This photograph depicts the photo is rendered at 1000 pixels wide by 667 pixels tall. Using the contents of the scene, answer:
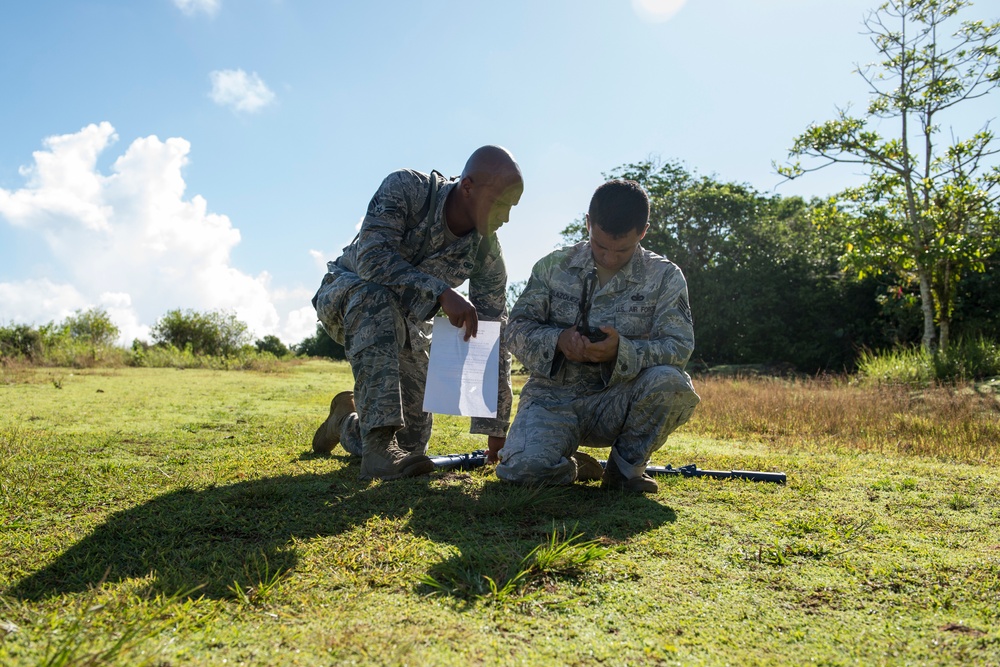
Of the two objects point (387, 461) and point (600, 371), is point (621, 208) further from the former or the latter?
point (387, 461)

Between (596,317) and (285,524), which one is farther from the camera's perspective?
(596,317)

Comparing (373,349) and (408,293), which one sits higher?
(408,293)

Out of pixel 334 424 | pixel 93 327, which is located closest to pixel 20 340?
pixel 93 327

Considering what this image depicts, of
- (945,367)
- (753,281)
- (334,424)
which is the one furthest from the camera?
(753,281)

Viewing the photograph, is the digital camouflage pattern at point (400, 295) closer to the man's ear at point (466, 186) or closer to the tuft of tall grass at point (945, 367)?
the man's ear at point (466, 186)

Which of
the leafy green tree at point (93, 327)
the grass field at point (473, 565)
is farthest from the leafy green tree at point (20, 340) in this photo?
the grass field at point (473, 565)

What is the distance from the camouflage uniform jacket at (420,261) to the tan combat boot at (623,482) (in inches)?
31.2

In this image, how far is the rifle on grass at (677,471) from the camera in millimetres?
3680

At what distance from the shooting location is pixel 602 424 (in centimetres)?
355

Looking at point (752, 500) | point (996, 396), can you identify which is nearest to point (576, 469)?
point (752, 500)

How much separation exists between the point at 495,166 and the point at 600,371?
1181mm

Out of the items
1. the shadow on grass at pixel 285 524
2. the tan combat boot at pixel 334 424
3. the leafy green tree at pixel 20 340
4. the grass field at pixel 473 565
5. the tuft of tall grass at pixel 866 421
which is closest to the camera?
the grass field at pixel 473 565

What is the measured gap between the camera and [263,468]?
3.79m

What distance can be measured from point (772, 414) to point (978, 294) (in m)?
9.88
